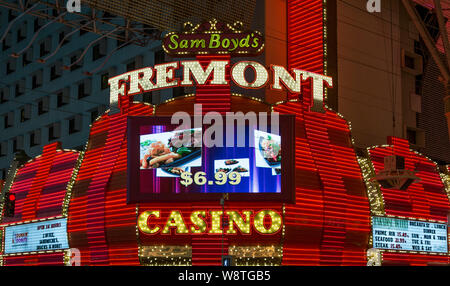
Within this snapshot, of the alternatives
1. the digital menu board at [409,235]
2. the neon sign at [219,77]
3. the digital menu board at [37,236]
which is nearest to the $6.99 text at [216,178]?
the neon sign at [219,77]

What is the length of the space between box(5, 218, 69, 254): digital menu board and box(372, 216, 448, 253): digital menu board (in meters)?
13.3

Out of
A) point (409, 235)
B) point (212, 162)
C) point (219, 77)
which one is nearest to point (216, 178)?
point (212, 162)

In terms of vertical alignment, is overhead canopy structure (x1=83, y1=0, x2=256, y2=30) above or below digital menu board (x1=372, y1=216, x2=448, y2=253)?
above

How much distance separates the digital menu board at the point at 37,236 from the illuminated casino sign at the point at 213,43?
8.86m

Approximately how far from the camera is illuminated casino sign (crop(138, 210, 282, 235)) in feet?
84.0

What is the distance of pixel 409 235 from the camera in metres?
30.1

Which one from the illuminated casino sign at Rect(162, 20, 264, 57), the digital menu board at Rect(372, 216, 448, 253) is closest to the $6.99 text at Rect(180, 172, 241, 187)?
the illuminated casino sign at Rect(162, 20, 264, 57)

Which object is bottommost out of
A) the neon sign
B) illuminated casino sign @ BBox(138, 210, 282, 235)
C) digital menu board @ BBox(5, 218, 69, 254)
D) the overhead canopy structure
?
digital menu board @ BBox(5, 218, 69, 254)

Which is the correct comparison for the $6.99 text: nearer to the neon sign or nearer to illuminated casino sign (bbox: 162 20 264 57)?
the neon sign

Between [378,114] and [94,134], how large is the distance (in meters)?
15.0

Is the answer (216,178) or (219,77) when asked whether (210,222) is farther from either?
(219,77)

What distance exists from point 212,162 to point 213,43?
200 inches
